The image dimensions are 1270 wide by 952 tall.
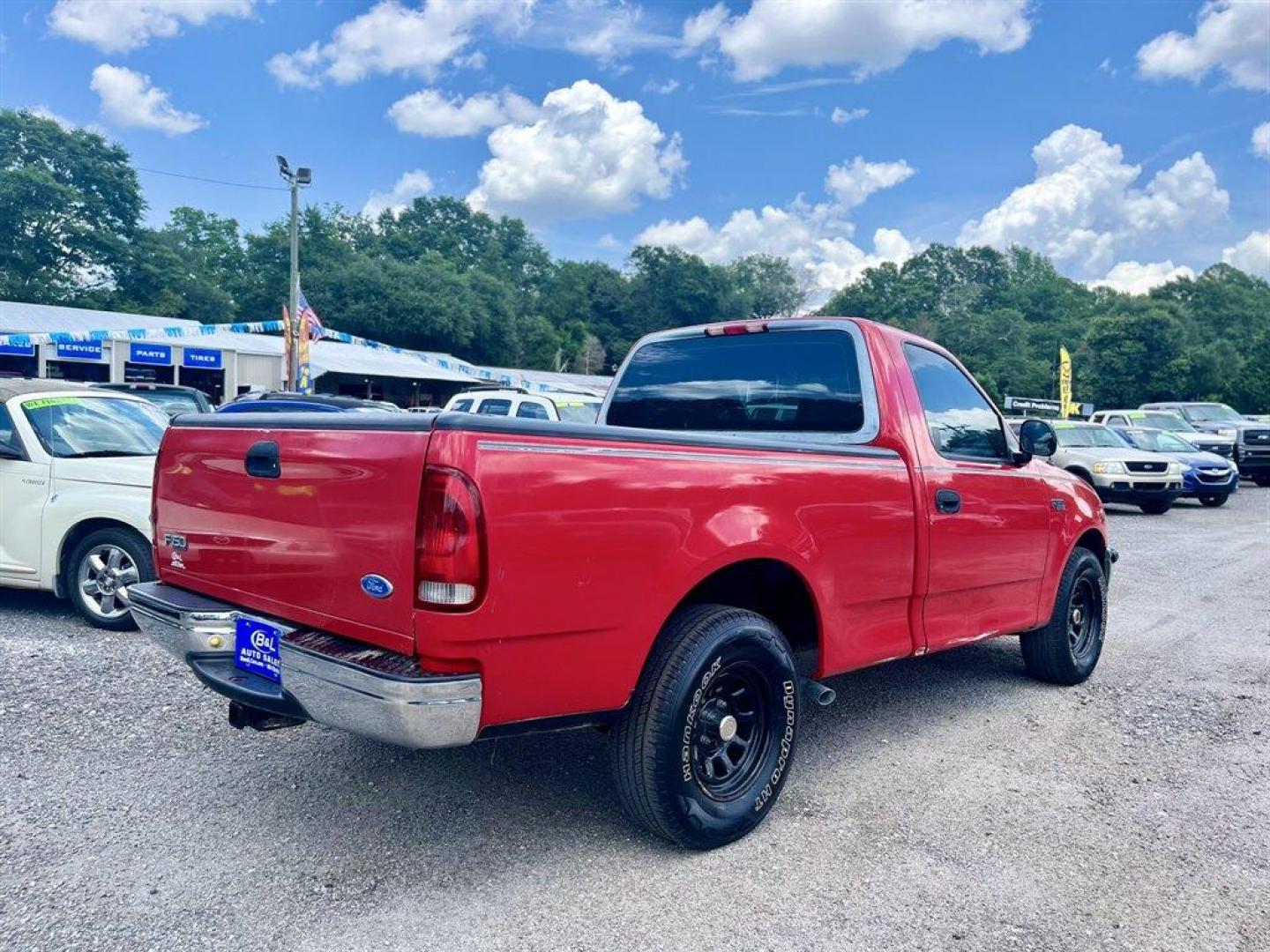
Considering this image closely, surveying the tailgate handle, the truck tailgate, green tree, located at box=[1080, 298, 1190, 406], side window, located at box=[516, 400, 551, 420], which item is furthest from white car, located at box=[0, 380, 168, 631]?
green tree, located at box=[1080, 298, 1190, 406]

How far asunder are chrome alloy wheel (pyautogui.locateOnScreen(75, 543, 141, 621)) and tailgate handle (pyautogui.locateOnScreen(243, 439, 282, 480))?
3.47 m

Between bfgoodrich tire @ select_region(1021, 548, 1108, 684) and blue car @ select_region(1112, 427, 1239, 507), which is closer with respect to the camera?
bfgoodrich tire @ select_region(1021, 548, 1108, 684)

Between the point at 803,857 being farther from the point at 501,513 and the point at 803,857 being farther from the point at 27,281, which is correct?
the point at 27,281

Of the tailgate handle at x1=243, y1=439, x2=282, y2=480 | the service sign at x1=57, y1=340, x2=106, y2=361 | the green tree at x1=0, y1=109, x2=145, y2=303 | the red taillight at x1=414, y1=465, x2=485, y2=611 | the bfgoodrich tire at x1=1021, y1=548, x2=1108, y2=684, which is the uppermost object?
the green tree at x1=0, y1=109, x2=145, y2=303

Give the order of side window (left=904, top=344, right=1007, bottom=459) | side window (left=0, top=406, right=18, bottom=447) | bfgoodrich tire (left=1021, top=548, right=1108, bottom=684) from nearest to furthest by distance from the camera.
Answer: side window (left=904, top=344, right=1007, bottom=459) < bfgoodrich tire (left=1021, top=548, right=1108, bottom=684) < side window (left=0, top=406, right=18, bottom=447)

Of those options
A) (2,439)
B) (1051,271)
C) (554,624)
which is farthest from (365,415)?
(1051,271)

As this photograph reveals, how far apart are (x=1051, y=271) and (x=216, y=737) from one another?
109340mm

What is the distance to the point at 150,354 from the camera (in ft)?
99.2

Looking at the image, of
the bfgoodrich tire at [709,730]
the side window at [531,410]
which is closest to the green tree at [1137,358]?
the side window at [531,410]

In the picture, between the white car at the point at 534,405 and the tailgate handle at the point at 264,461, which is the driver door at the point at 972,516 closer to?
the tailgate handle at the point at 264,461

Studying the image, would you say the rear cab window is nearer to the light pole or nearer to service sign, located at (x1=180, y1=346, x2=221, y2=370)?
the light pole

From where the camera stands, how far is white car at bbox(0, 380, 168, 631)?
240 inches

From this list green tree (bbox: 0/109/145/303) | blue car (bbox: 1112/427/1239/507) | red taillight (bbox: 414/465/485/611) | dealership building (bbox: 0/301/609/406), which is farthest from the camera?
green tree (bbox: 0/109/145/303)

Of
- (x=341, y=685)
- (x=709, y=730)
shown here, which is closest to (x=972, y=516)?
(x=709, y=730)
